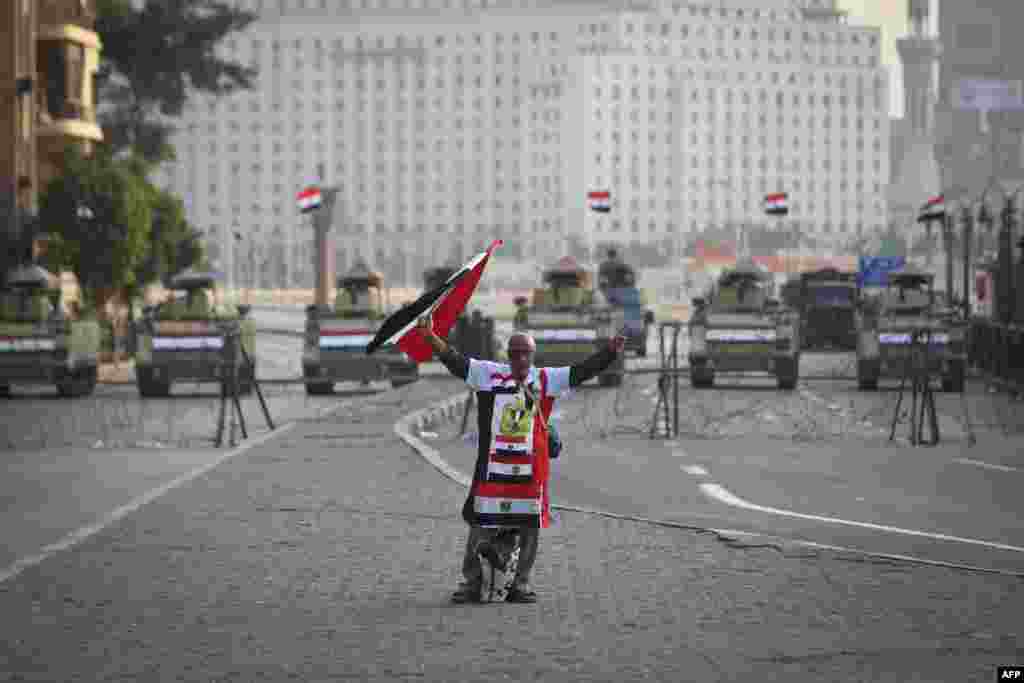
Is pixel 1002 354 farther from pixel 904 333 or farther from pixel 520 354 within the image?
pixel 520 354

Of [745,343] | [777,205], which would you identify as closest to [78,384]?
[745,343]

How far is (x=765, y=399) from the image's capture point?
34469 mm

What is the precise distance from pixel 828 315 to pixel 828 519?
52.3 meters

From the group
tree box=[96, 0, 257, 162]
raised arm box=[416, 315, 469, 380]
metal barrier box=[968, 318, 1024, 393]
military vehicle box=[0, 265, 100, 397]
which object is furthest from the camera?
tree box=[96, 0, 257, 162]

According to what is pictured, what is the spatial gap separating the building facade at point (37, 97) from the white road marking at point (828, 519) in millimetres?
38771

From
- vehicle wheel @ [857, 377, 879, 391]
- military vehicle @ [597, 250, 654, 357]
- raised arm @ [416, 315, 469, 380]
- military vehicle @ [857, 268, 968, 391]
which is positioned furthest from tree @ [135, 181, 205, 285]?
raised arm @ [416, 315, 469, 380]

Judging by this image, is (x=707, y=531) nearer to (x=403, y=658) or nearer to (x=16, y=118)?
(x=403, y=658)

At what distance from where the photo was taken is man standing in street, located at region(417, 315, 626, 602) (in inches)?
420

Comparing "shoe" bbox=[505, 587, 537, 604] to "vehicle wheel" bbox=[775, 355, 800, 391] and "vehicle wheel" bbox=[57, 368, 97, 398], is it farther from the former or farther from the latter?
"vehicle wheel" bbox=[775, 355, 800, 391]

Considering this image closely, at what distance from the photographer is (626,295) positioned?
63844 mm

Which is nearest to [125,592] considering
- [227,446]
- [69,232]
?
[227,446]

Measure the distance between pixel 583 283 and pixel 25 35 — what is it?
24.3 m

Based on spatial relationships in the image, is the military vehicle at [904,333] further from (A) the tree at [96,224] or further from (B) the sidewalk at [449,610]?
(A) the tree at [96,224]

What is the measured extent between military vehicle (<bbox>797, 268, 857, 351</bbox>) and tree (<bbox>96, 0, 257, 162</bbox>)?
71.2 feet
